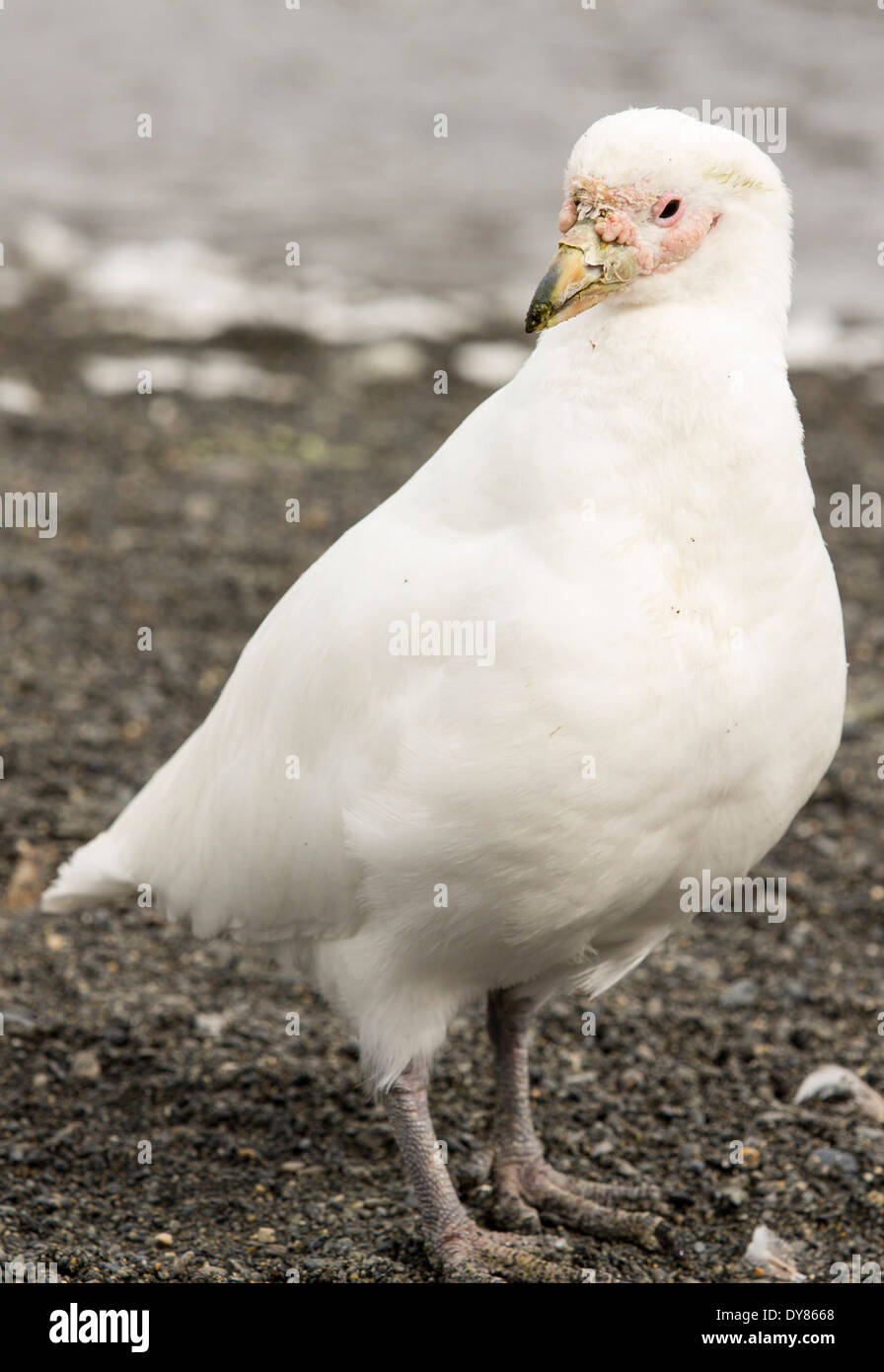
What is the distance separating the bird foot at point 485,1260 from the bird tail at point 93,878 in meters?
1.42

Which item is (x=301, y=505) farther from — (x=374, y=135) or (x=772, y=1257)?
(x=374, y=135)

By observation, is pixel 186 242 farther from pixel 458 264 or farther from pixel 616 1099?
pixel 616 1099

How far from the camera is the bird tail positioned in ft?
16.7

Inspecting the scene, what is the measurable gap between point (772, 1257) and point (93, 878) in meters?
2.29

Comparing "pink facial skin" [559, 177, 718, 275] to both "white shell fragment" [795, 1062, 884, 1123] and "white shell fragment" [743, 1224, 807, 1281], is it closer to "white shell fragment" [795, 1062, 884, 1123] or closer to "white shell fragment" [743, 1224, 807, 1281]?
"white shell fragment" [743, 1224, 807, 1281]

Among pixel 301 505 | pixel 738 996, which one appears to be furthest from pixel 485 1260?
pixel 301 505

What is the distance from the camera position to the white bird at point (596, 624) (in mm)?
3842

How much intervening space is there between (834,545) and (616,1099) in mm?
5384

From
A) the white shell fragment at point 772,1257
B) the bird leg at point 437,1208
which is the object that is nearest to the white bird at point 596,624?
the bird leg at point 437,1208

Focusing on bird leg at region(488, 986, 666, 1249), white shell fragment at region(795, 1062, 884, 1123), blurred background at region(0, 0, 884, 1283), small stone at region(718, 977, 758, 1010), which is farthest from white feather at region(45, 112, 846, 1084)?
small stone at region(718, 977, 758, 1010)

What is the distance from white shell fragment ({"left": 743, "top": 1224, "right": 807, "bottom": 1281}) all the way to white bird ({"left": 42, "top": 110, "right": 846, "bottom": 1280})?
1090mm

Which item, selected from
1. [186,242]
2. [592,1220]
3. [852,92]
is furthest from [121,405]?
[852,92]

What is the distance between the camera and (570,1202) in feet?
16.4

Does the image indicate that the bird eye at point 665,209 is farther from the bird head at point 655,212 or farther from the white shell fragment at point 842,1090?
the white shell fragment at point 842,1090
